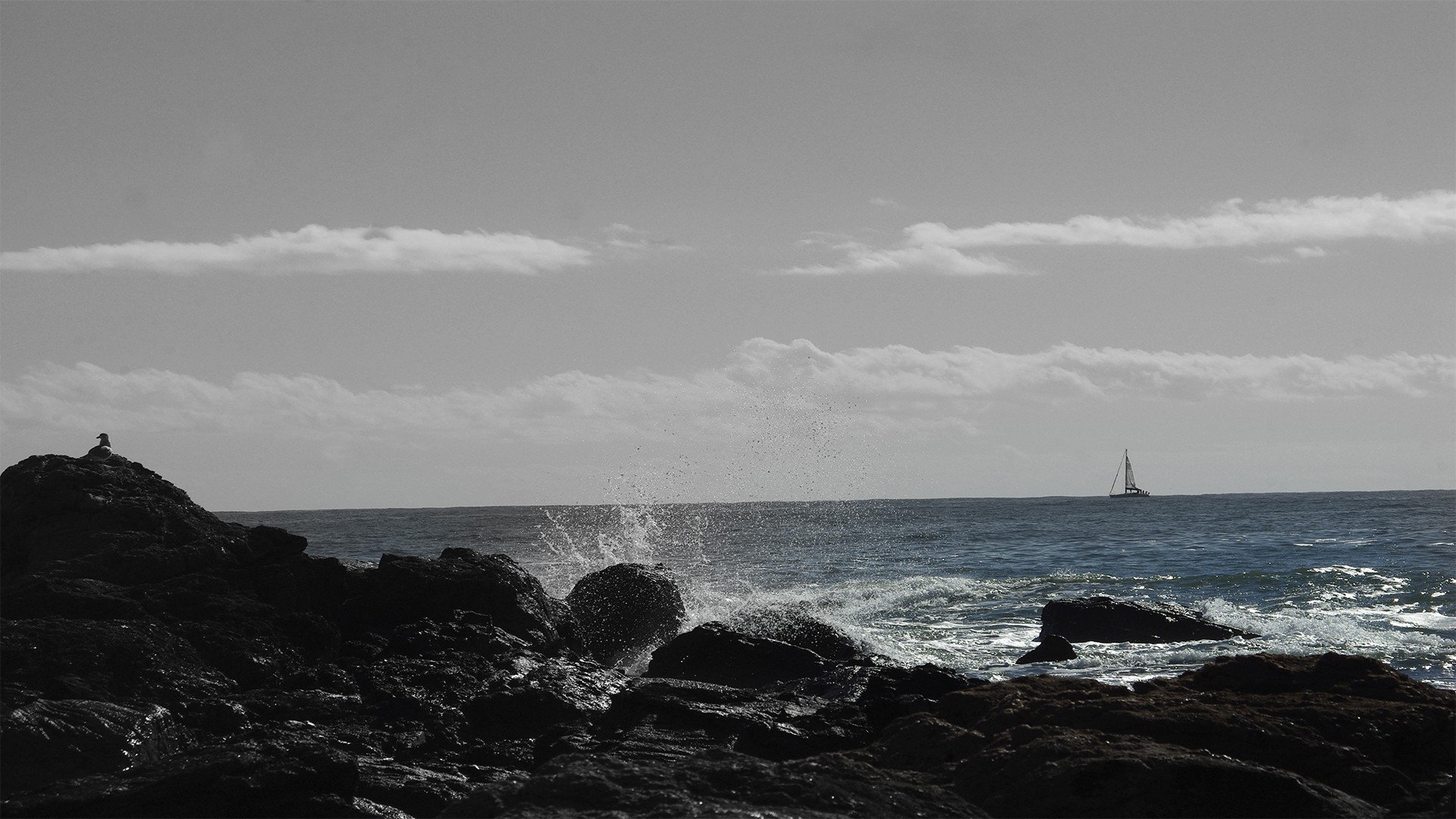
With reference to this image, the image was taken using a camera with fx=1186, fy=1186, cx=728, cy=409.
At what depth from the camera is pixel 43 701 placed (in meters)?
9.09

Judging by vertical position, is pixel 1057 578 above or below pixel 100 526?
below

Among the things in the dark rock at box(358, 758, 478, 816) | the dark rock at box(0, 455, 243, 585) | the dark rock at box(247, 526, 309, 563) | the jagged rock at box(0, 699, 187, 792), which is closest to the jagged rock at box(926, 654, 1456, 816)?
the dark rock at box(358, 758, 478, 816)

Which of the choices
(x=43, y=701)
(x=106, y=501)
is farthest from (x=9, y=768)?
(x=106, y=501)

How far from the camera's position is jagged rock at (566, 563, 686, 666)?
1881cm

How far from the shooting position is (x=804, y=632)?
56.8 feet

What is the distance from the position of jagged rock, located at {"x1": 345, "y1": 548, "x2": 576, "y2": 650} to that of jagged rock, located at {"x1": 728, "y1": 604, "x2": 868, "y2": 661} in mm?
3025

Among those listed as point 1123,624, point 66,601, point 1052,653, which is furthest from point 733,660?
point 1123,624

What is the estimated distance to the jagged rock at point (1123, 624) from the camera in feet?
64.3

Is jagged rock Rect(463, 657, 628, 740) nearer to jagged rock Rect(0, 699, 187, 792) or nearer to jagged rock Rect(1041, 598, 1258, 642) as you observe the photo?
jagged rock Rect(0, 699, 187, 792)

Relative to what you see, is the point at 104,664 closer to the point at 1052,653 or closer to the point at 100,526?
the point at 100,526

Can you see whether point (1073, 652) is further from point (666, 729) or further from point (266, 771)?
point (266, 771)

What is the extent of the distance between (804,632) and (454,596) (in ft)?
17.2

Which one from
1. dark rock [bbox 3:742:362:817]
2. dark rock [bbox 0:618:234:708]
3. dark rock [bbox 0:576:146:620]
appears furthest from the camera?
dark rock [bbox 0:576:146:620]

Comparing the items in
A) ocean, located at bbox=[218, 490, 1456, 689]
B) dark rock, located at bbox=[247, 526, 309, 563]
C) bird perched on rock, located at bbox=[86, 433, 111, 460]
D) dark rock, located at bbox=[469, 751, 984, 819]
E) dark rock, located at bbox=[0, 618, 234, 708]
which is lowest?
ocean, located at bbox=[218, 490, 1456, 689]
